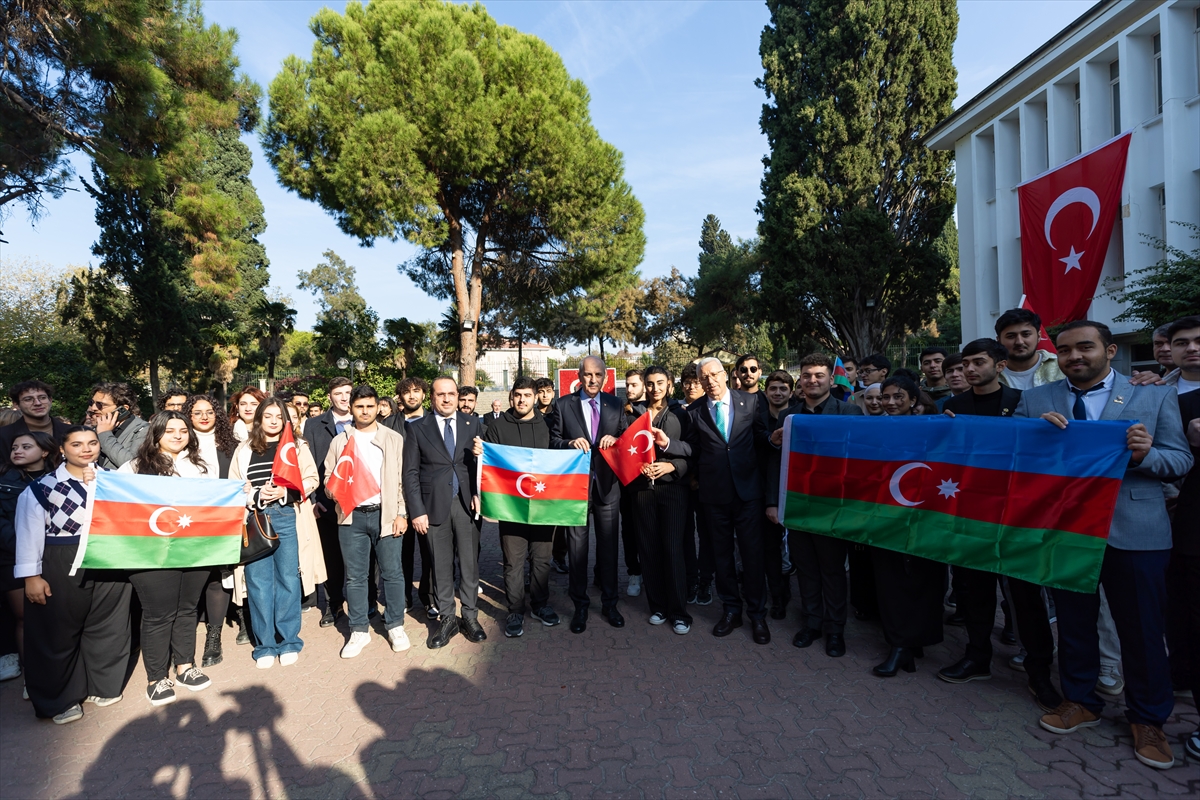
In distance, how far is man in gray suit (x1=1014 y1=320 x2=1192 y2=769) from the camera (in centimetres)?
306

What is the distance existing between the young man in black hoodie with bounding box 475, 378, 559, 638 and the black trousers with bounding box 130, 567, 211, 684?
7.33 ft

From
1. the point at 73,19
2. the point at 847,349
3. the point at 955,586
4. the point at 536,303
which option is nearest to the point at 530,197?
the point at 536,303

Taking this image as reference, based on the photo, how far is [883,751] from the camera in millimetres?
3211

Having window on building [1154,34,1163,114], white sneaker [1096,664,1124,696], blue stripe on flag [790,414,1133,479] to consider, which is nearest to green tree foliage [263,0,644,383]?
window on building [1154,34,1163,114]

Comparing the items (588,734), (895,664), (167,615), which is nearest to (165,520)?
(167,615)

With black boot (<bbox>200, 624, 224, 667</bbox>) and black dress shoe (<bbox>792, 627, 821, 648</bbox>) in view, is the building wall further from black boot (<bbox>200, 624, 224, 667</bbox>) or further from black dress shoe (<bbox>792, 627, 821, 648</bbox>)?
black boot (<bbox>200, 624, 224, 667</bbox>)

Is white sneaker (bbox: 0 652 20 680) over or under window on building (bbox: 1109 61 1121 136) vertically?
under

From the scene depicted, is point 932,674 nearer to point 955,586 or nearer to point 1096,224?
point 955,586

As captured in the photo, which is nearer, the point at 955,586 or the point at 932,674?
the point at 932,674

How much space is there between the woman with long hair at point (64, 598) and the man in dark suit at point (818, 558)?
4726mm

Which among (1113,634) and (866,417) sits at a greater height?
(866,417)

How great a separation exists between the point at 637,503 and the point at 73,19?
45.4ft

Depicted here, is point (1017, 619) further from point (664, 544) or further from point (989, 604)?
Result: point (664, 544)

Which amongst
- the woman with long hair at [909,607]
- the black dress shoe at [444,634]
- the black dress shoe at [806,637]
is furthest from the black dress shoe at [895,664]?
the black dress shoe at [444,634]
